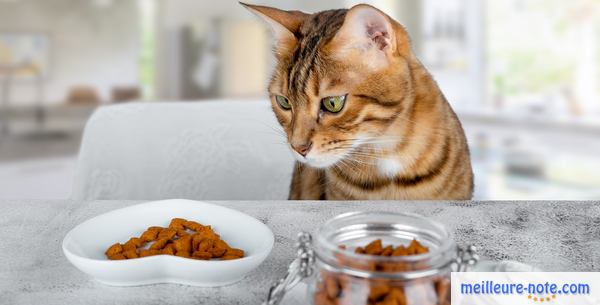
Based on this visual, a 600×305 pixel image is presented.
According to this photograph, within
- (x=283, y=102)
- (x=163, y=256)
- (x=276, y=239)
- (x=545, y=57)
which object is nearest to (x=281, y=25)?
(x=283, y=102)

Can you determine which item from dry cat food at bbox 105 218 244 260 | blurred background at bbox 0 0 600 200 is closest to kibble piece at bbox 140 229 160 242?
dry cat food at bbox 105 218 244 260

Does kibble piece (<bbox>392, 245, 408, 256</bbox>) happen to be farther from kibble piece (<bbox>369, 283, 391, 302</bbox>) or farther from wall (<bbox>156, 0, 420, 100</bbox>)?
wall (<bbox>156, 0, 420, 100</bbox>)

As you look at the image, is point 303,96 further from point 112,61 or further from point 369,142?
point 112,61

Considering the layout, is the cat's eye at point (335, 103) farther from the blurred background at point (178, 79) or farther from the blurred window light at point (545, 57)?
the blurred window light at point (545, 57)

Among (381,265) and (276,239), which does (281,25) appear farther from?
(381,265)

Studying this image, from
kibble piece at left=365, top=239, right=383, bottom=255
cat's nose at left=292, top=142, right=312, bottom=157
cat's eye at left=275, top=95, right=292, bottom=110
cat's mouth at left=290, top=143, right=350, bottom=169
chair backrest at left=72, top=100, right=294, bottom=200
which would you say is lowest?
chair backrest at left=72, top=100, right=294, bottom=200

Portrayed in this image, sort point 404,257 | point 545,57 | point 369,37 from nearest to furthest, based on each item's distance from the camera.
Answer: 1. point 404,257
2. point 369,37
3. point 545,57

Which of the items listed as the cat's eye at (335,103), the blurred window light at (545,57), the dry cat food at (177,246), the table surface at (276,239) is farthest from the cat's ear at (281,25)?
the blurred window light at (545,57)
